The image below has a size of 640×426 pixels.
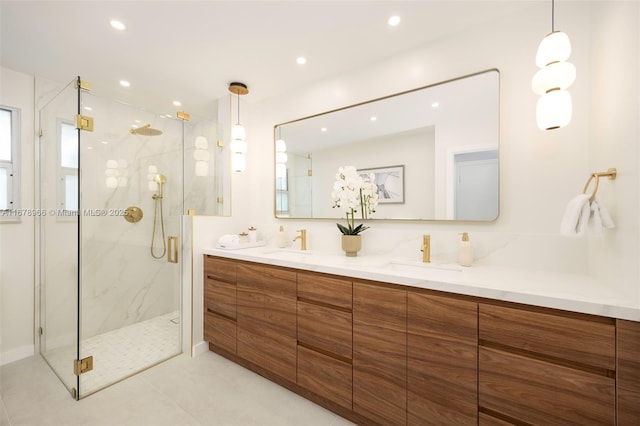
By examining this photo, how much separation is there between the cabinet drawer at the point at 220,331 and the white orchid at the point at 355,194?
47.3 inches

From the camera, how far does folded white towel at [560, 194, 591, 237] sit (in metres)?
1.14

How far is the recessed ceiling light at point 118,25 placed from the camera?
1.67 m

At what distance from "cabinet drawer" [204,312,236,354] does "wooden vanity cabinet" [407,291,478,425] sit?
1393 mm

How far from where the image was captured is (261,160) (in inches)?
111

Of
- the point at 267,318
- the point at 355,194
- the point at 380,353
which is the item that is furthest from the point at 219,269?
the point at 380,353

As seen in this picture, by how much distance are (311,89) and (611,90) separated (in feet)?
6.51

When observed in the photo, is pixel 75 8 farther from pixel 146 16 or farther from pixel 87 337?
pixel 87 337

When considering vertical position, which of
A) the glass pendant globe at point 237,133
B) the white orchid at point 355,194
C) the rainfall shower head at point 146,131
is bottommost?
the white orchid at point 355,194

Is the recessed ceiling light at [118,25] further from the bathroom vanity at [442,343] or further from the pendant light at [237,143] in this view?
the bathroom vanity at [442,343]

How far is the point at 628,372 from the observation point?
891mm

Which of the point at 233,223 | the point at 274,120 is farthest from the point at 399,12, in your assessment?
the point at 233,223

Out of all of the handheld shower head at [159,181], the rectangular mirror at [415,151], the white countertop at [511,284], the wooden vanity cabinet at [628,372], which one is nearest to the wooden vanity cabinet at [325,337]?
the white countertop at [511,284]

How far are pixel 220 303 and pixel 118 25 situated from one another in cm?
207

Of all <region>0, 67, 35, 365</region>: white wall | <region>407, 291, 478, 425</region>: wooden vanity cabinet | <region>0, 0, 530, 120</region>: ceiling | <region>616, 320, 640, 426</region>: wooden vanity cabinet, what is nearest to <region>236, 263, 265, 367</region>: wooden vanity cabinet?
<region>407, 291, 478, 425</region>: wooden vanity cabinet
